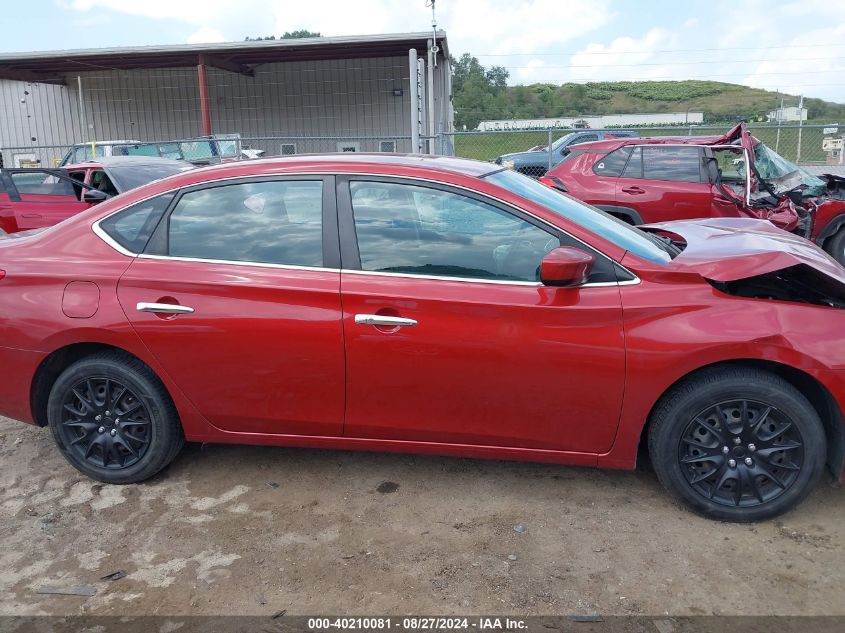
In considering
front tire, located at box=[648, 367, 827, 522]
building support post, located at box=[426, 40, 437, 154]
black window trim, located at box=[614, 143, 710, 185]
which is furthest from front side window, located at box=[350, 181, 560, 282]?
building support post, located at box=[426, 40, 437, 154]

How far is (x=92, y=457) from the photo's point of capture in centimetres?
369

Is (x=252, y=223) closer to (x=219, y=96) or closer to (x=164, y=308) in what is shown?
(x=164, y=308)

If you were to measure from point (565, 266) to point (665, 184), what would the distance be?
614 centimetres

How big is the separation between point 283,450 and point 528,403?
1.60 m

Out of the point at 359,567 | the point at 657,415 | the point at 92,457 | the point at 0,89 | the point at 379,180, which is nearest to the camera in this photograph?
the point at 359,567

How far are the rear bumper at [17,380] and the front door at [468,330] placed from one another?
1.72 meters

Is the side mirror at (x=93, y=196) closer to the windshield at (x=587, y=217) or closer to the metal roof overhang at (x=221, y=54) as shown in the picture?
the windshield at (x=587, y=217)

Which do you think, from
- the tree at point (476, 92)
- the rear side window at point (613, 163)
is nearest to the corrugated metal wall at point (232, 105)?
the tree at point (476, 92)

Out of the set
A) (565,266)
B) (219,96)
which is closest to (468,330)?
(565,266)

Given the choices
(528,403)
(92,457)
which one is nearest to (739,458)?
(528,403)

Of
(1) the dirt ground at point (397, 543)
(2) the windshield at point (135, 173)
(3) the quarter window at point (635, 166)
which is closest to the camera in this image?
(1) the dirt ground at point (397, 543)

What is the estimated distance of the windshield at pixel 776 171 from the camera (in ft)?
28.1

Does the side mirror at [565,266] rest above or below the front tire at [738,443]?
above

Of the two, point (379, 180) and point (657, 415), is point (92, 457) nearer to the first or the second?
point (379, 180)
